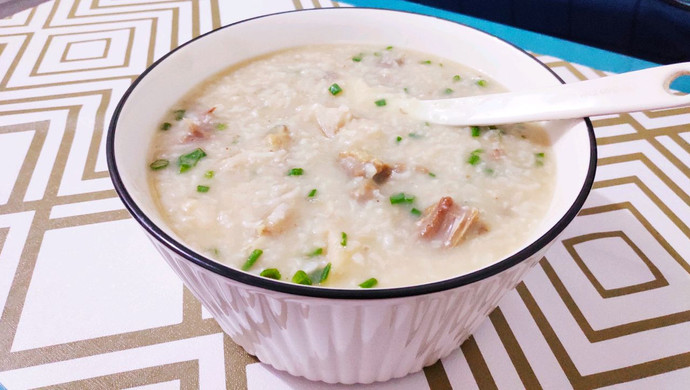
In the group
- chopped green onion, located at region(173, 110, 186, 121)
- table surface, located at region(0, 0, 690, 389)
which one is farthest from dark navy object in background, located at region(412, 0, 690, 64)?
chopped green onion, located at region(173, 110, 186, 121)

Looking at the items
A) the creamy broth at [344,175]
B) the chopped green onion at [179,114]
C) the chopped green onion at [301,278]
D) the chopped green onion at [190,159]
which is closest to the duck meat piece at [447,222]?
the creamy broth at [344,175]

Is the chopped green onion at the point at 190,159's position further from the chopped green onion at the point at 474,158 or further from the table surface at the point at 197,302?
the chopped green onion at the point at 474,158

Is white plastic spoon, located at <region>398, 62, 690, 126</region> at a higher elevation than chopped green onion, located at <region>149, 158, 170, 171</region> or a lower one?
higher

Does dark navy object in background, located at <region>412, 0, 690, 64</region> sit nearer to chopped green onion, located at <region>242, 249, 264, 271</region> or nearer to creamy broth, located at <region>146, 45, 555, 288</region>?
creamy broth, located at <region>146, 45, 555, 288</region>

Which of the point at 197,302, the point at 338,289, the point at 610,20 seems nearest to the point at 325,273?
the point at 338,289

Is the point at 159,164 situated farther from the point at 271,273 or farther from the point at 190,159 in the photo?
the point at 271,273

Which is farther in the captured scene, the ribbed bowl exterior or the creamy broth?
the creamy broth
